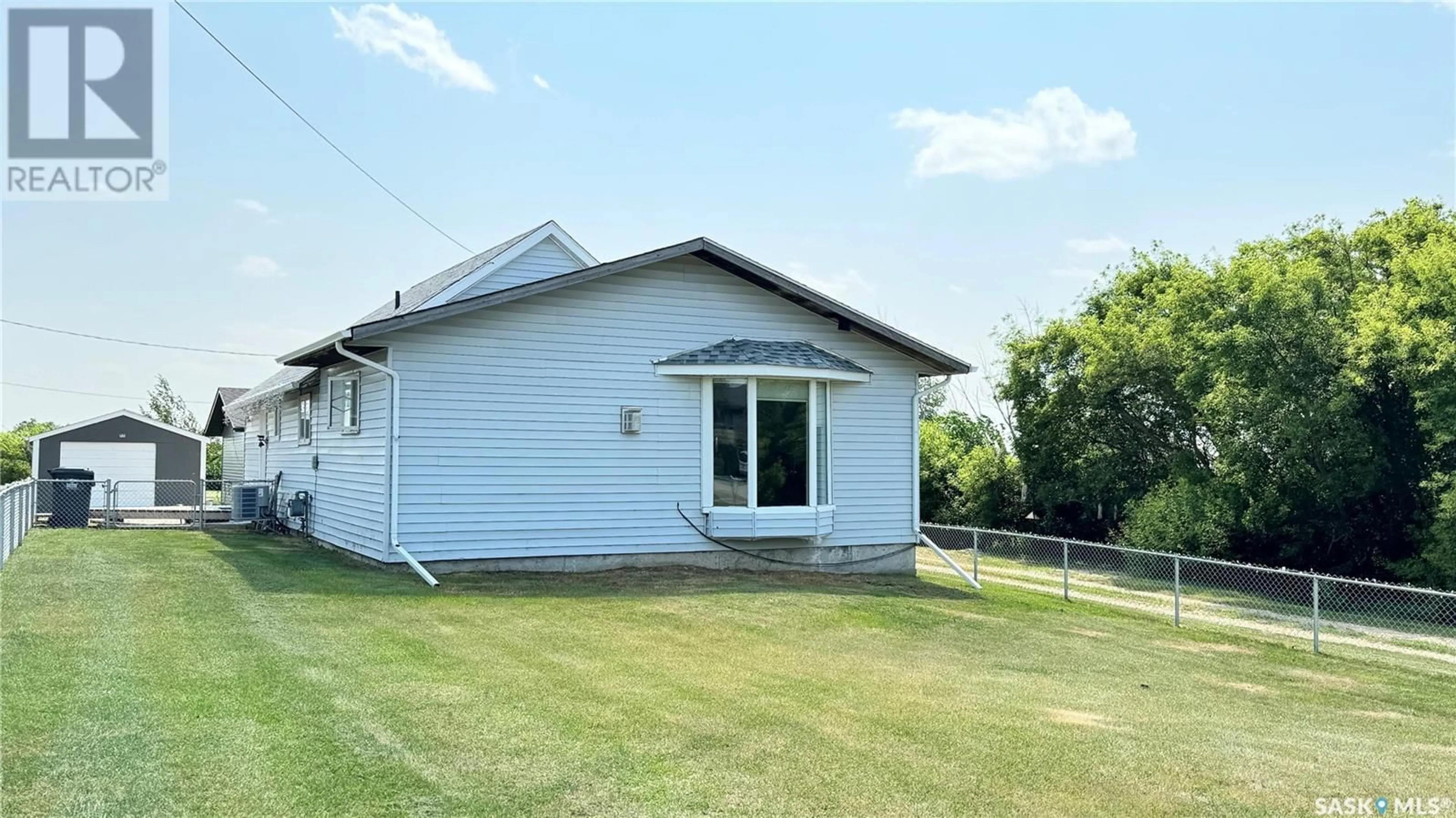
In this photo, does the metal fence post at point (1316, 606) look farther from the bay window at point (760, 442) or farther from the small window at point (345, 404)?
the small window at point (345, 404)

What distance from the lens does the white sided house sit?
455 inches

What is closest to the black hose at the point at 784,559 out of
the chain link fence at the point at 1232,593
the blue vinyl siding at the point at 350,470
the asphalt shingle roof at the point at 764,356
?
the chain link fence at the point at 1232,593

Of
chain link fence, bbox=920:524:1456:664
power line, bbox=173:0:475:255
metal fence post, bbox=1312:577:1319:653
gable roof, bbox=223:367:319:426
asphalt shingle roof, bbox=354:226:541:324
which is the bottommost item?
chain link fence, bbox=920:524:1456:664

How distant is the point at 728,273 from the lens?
1342 centimetres

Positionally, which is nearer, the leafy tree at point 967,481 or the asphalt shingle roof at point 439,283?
the asphalt shingle roof at point 439,283

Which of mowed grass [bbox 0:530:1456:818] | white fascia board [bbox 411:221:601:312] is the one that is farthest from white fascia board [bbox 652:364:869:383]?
mowed grass [bbox 0:530:1456:818]

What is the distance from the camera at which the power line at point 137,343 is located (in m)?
34.2

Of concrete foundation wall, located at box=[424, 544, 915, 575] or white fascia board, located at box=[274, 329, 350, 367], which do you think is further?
concrete foundation wall, located at box=[424, 544, 915, 575]

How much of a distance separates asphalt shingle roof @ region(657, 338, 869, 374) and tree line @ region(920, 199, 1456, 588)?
953 cm

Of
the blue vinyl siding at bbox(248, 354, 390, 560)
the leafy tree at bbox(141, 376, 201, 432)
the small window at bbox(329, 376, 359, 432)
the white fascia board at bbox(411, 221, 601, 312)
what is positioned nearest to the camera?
the blue vinyl siding at bbox(248, 354, 390, 560)

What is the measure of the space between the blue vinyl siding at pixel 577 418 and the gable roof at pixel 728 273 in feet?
0.73

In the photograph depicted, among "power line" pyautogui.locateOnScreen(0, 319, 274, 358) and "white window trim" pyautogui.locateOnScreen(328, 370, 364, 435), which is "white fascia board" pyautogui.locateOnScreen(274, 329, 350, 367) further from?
"power line" pyautogui.locateOnScreen(0, 319, 274, 358)

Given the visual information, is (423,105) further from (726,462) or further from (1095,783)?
(1095,783)

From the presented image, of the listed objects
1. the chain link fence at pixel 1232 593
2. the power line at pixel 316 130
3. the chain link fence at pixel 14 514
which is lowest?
the chain link fence at pixel 1232 593
